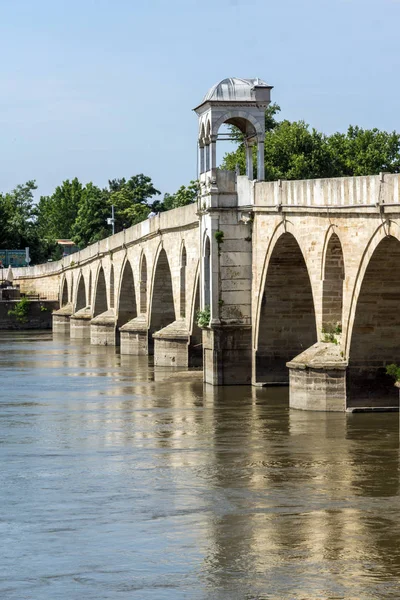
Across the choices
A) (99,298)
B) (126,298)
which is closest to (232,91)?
(126,298)

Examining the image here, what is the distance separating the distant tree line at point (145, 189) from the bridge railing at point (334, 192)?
12.5 ft

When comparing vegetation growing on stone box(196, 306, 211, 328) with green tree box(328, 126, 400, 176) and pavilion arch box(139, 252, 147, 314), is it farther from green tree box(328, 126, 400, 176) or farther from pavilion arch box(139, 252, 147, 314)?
green tree box(328, 126, 400, 176)

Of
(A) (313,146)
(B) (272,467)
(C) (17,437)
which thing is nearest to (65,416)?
(C) (17,437)

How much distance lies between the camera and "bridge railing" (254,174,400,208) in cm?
2394

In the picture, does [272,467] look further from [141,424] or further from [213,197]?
[213,197]

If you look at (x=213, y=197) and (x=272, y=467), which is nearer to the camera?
(x=272, y=467)

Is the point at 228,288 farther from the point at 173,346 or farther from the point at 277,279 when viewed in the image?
the point at 173,346

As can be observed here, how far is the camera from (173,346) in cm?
3944

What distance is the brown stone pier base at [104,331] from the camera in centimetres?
5406

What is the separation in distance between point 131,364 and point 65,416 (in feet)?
46.7

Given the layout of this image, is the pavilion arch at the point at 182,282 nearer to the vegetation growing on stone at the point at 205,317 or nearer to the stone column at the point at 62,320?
the vegetation growing on stone at the point at 205,317

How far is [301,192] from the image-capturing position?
28.3 m

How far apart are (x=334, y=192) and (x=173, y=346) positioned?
1390 cm

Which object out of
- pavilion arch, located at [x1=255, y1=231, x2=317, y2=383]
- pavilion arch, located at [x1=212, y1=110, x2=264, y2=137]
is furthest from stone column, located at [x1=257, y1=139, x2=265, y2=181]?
pavilion arch, located at [x1=255, y1=231, x2=317, y2=383]
